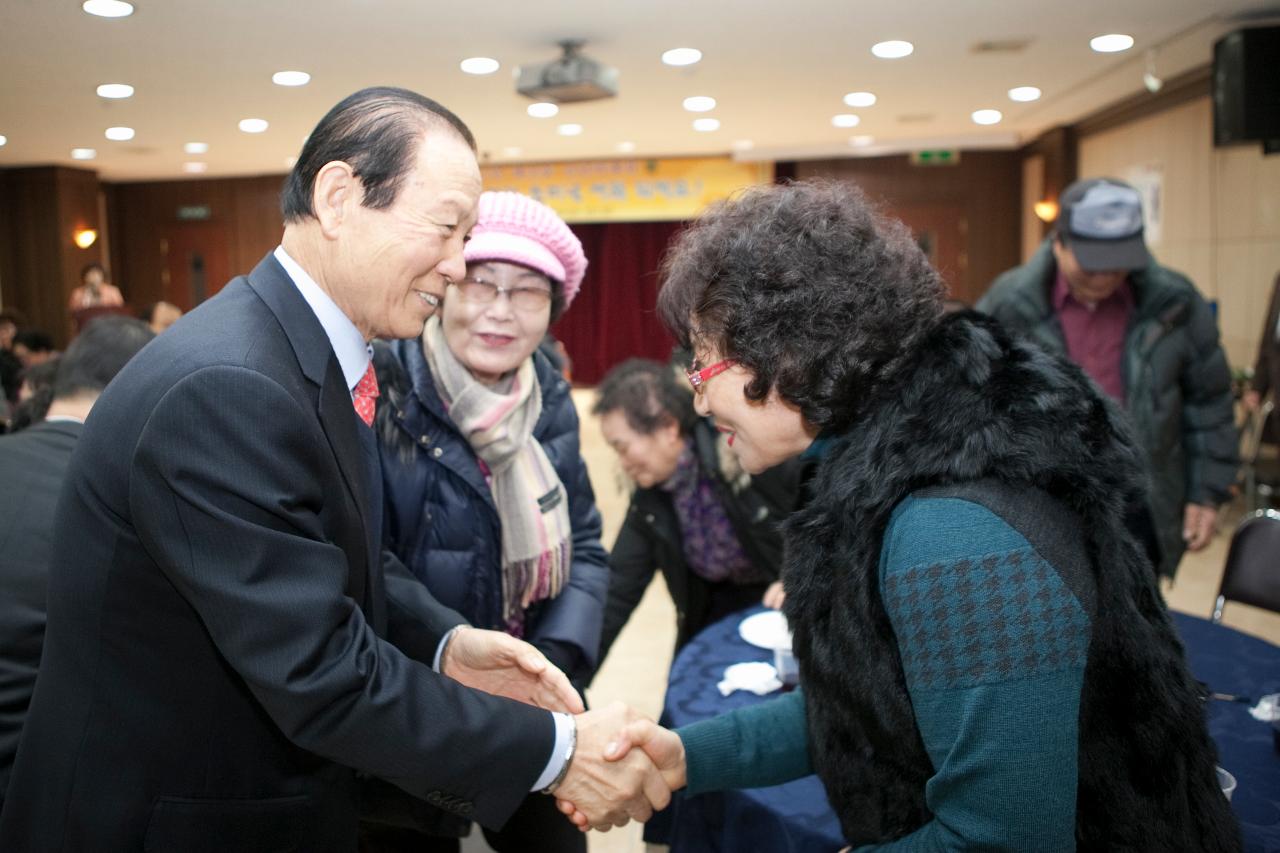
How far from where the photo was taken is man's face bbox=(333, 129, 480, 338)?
1224mm

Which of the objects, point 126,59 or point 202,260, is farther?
point 202,260

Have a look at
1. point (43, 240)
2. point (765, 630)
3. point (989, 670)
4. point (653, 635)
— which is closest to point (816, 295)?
point (989, 670)

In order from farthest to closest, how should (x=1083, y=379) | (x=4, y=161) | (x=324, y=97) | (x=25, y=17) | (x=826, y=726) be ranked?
(x=4, y=161) < (x=324, y=97) < (x=25, y=17) < (x=826, y=726) < (x=1083, y=379)

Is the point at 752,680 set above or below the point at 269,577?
below

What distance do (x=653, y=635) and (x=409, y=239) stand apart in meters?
3.42

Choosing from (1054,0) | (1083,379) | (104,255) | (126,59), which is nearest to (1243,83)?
(1054,0)

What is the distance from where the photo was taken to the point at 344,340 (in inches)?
49.6

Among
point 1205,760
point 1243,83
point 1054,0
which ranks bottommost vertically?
point 1205,760

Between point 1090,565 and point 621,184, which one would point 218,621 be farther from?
point 621,184

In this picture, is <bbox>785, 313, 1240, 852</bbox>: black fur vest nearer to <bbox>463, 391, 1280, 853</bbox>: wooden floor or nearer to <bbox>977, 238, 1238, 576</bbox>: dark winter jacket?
<bbox>463, 391, 1280, 853</bbox>: wooden floor

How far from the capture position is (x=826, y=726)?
3.94 ft

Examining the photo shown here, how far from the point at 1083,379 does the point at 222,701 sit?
1060 millimetres

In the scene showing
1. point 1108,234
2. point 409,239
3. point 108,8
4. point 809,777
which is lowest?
point 809,777

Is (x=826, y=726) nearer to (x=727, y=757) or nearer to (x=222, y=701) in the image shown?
(x=727, y=757)
